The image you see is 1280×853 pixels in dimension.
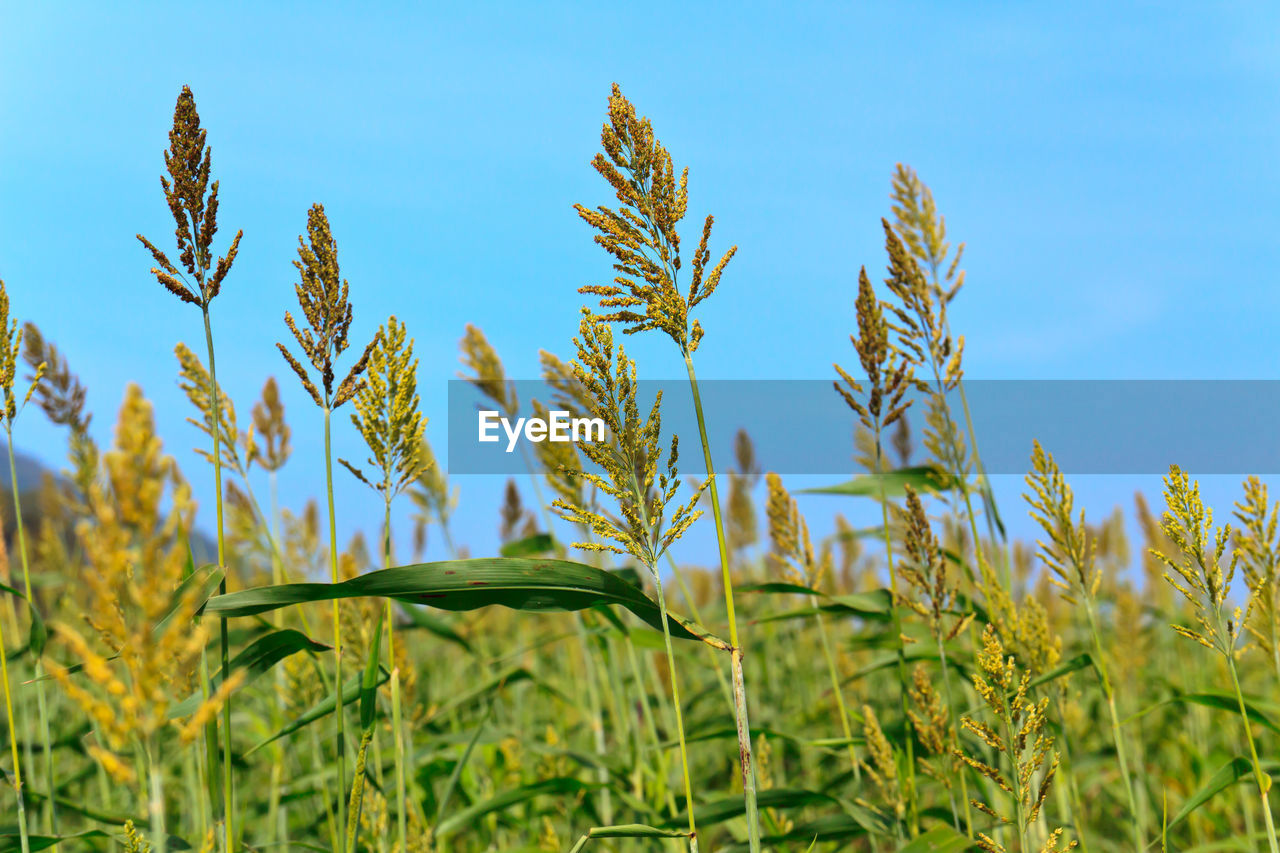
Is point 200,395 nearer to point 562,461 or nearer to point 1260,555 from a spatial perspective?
point 562,461

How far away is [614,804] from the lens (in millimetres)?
4469

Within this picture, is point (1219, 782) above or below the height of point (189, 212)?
below

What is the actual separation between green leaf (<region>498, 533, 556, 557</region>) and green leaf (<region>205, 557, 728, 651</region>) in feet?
7.30

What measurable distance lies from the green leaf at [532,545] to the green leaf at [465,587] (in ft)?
7.30

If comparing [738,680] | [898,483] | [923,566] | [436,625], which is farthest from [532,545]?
[738,680]

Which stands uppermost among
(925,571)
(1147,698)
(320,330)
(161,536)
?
(320,330)

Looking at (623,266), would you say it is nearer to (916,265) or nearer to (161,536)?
(161,536)

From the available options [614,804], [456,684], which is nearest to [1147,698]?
[614,804]

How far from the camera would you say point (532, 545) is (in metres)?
4.15

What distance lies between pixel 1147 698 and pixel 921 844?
6.16 m

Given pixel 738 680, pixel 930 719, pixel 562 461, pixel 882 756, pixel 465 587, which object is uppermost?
pixel 562 461

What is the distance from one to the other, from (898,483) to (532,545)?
5.55 feet

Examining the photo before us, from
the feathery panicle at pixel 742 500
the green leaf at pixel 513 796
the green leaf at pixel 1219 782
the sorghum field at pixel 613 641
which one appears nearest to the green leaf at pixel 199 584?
the sorghum field at pixel 613 641

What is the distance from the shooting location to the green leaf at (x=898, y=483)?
11.0 ft
